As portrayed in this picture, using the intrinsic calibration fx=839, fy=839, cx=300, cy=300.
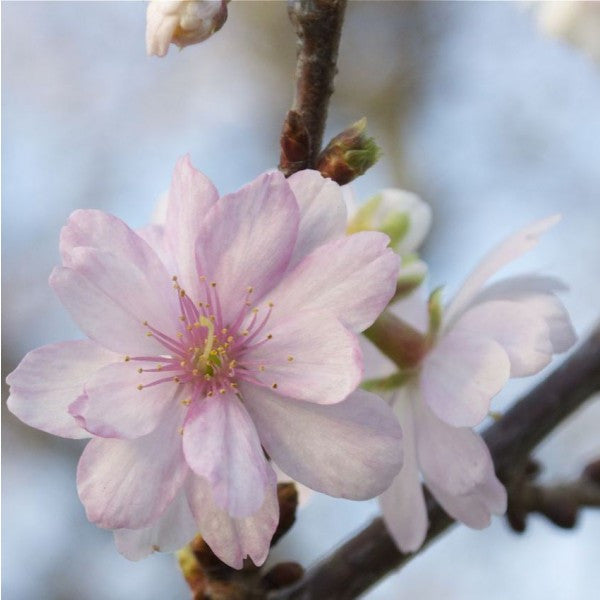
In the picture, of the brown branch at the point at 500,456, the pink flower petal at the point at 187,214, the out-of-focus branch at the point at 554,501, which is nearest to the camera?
the pink flower petal at the point at 187,214

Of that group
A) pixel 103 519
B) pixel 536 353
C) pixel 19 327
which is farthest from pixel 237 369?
pixel 19 327

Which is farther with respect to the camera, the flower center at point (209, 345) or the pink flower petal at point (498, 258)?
the pink flower petal at point (498, 258)

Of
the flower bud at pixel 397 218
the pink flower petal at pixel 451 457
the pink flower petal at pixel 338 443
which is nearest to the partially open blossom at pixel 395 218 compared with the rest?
the flower bud at pixel 397 218

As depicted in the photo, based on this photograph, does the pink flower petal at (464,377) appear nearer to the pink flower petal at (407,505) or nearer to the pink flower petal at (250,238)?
the pink flower petal at (407,505)

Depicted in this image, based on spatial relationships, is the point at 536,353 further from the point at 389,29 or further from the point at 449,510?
the point at 389,29

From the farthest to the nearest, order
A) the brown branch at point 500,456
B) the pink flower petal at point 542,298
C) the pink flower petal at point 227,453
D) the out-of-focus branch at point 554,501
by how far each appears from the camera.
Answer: the out-of-focus branch at point 554,501, the brown branch at point 500,456, the pink flower petal at point 542,298, the pink flower petal at point 227,453

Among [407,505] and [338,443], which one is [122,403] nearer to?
[338,443]

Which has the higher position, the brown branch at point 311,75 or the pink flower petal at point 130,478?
the brown branch at point 311,75
